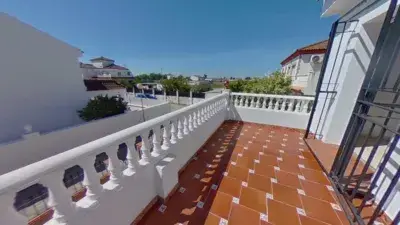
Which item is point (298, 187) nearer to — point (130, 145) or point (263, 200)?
point (263, 200)

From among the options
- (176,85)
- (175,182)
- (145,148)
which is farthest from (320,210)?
(176,85)

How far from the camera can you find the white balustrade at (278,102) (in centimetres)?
462

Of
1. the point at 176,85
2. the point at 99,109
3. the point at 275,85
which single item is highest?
the point at 275,85

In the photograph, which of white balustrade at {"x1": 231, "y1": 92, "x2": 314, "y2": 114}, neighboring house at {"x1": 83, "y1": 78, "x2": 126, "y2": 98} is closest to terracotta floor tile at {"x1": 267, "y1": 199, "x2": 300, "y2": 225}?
white balustrade at {"x1": 231, "y1": 92, "x2": 314, "y2": 114}

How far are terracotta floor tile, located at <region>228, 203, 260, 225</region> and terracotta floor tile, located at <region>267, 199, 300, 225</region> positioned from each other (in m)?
0.17

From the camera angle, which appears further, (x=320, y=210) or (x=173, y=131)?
(x=173, y=131)

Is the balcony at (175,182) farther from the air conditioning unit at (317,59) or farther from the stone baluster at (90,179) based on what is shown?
the air conditioning unit at (317,59)

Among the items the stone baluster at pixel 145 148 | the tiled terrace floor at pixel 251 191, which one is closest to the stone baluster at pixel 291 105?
the tiled terrace floor at pixel 251 191

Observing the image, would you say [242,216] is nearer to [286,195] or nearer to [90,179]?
[286,195]

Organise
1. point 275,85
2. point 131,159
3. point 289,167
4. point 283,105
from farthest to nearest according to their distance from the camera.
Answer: point 275,85 < point 283,105 < point 289,167 < point 131,159

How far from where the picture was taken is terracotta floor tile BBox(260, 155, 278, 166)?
115 inches

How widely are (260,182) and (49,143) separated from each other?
27.4 ft

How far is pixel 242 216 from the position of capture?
6.06 feet

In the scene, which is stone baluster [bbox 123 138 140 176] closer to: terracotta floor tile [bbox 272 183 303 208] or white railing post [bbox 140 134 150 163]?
white railing post [bbox 140 134 150 163]
